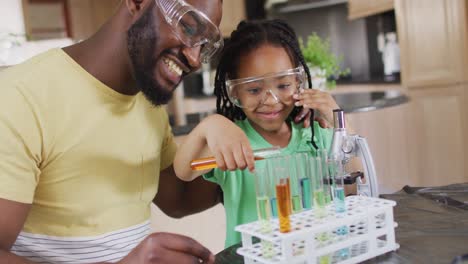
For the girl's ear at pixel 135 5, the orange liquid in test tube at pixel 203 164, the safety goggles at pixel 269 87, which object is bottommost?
the orange liquid in test tube at pixel 203 164

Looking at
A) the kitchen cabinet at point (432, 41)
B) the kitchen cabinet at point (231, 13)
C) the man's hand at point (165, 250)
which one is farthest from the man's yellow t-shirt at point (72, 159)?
the kitchen cabinet at point (231, 13)

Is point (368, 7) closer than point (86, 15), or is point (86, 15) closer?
point (368, 7)

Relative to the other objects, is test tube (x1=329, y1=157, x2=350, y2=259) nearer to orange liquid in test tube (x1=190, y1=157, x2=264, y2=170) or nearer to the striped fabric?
orange liquid in test tube (x1=190, y1=157, x2=264, y2=170)

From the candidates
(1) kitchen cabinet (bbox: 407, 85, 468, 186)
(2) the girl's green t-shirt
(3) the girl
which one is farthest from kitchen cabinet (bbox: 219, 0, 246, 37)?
(2) the girl's green t-shirt

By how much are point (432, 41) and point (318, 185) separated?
328cm

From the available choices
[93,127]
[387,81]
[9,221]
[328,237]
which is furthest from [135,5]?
[387,81]

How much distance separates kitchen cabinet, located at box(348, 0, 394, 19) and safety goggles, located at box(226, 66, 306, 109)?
3.12 metres

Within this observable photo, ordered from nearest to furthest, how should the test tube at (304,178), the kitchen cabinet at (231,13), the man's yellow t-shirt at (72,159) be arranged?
the test tube at (304,178) → the man's yellow t-shirt at (72,159) → the kitchen cabinet at (231,13)

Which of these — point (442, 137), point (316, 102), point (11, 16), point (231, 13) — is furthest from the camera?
point (231, 13)

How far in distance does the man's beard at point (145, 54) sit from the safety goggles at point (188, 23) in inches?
2.0

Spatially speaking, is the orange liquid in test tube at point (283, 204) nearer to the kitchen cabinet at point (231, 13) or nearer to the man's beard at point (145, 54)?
the man's beard at point (145, 54)

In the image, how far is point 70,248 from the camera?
1.23 m

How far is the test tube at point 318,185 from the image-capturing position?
94 cm

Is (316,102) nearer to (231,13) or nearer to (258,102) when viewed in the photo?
(258,102)
